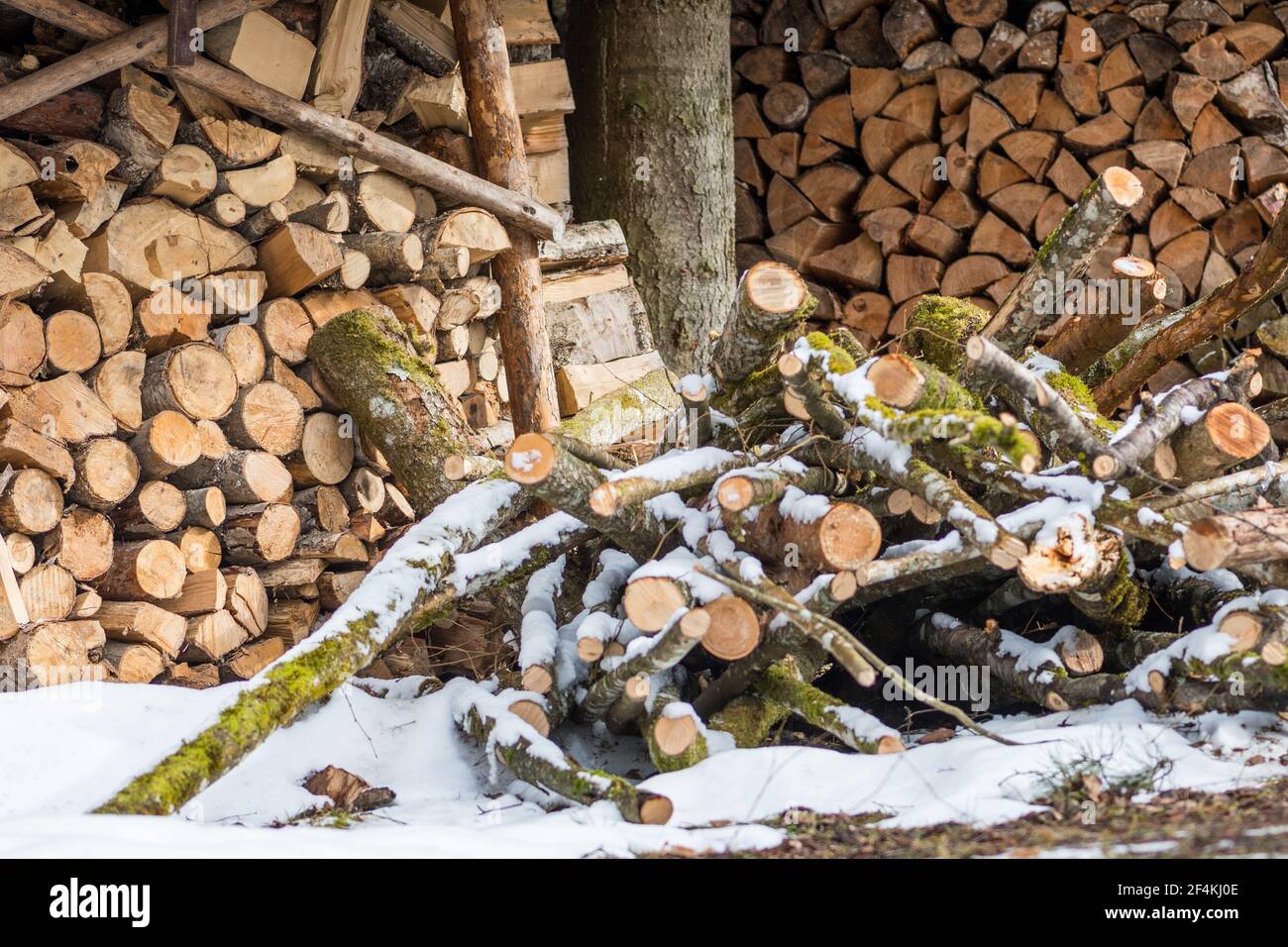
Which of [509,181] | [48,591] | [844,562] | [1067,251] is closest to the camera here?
[844,562]

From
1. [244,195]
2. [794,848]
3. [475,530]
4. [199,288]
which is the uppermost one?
[244,195]

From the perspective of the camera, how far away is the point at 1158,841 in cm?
198

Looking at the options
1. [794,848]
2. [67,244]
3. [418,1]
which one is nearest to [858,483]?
[794,848]

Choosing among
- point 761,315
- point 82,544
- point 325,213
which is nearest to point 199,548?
point 82,544

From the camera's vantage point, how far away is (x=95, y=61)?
348 cm

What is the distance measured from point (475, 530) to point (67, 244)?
1569 mm

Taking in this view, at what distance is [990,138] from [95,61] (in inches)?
158

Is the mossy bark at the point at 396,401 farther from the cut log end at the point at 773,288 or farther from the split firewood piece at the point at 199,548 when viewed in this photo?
the cut log end at the point at 773,288

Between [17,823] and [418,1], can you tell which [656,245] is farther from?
[17,823]

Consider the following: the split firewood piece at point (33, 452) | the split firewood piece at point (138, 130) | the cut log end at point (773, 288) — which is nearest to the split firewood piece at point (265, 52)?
the split firewood piece at point (138, 130)

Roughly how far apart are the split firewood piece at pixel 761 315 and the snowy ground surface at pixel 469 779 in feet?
3.30

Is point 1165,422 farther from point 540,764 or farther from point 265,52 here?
point 265,52

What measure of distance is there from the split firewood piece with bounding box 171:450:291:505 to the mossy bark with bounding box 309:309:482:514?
36 cm

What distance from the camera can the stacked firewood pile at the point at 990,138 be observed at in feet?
18.3
